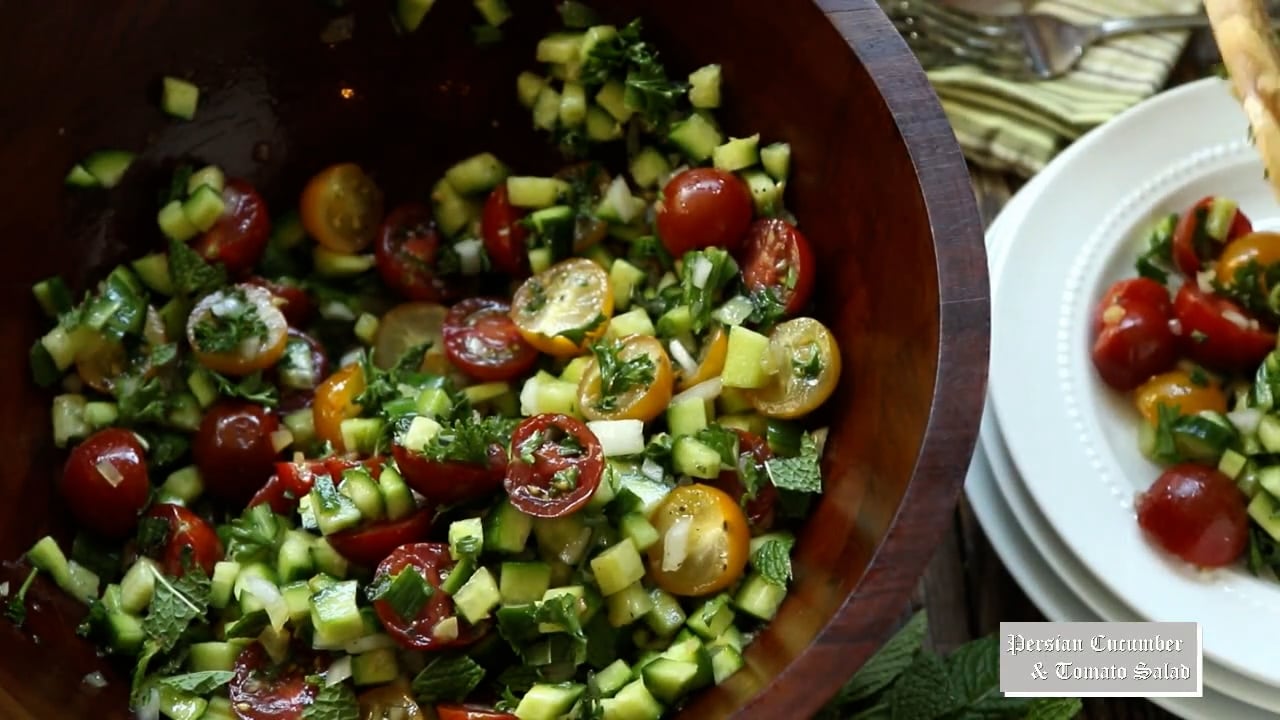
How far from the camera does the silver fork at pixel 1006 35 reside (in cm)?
215

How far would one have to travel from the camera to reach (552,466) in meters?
1.42

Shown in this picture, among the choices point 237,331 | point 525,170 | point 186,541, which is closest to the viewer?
point 186,541

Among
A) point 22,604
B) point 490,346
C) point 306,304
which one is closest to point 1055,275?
point 490,346

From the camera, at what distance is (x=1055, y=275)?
1865 millimetres

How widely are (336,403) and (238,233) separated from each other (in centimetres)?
31

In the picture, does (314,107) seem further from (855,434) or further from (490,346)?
(855,434)

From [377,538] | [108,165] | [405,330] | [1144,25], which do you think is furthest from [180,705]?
[1144,25]

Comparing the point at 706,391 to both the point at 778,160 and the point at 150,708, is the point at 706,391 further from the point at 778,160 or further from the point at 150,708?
the point at 150,708

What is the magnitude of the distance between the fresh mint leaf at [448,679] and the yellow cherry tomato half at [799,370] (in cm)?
48

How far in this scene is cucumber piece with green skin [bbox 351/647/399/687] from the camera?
1449 mm

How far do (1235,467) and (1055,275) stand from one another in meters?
0.38

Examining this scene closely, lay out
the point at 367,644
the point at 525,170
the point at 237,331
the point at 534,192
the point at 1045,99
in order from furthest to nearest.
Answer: the point at 1045,99
the point at 525,170
the point at 534,192
the point at 237,331
the point at 367,644

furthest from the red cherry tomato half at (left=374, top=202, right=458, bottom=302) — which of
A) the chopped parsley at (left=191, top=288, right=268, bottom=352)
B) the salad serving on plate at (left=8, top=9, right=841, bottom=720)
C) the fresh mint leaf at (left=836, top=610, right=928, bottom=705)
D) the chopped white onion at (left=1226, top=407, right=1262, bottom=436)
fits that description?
the chopped white onion at (left=1226, top=407, right=1262, bottom=436)

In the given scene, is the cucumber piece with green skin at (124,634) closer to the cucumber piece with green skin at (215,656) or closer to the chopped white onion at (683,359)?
the cucumber piece with green skin at (215,656)
